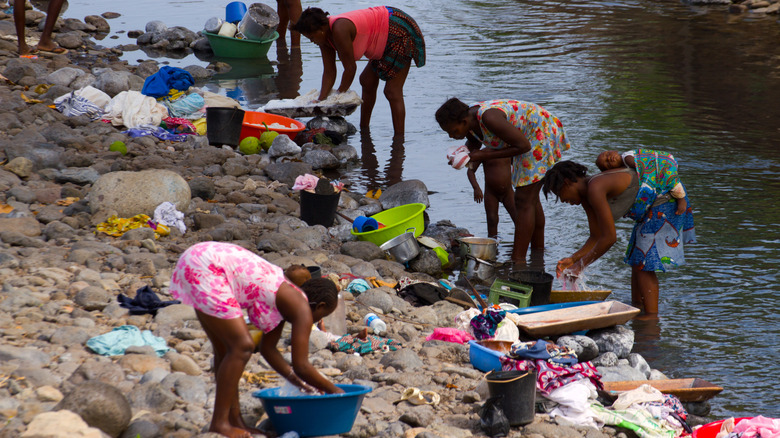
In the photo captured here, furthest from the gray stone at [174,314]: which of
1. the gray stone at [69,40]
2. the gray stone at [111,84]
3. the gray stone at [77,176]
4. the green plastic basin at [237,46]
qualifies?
the gray stone at [69,40]

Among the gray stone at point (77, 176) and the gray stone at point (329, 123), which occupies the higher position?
the gray stone at point (329, 123)

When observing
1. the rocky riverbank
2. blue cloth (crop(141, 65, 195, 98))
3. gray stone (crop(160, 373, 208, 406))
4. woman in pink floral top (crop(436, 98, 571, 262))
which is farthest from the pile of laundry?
gray stone (crop(160, 373, 208, 406))

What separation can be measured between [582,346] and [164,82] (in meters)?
7.08

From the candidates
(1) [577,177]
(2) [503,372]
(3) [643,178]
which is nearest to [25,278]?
(2) [503,372]

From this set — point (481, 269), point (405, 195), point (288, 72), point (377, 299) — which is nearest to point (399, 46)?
point (405, 195)

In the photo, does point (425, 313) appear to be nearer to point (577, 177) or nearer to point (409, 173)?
point (577, 177)

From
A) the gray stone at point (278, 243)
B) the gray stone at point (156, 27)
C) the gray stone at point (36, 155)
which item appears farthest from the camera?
the gray stone at point (156, 27)

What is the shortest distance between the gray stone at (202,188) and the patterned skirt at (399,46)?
111 inches

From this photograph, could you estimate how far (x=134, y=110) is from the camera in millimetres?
9570

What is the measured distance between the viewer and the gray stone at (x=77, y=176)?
727 centimetres

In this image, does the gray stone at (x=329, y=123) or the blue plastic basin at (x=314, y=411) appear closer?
the blue plastic basin at (x=314, y=411)

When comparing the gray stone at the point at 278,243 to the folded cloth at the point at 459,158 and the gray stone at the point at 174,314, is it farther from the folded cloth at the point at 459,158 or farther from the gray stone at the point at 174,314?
the gray stone at the point at 174,314

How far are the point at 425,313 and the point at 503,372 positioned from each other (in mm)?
1578

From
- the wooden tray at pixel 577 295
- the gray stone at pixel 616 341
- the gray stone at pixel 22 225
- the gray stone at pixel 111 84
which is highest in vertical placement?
the gray stone at pixel 111 84
